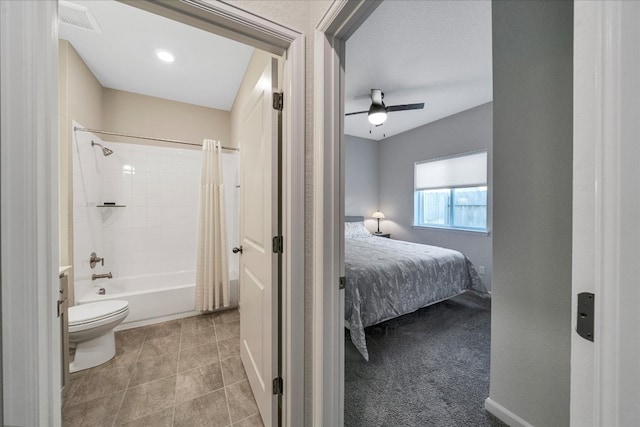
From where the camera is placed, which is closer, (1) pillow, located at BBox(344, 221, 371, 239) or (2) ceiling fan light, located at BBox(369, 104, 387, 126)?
(2) ceiling fan light, located at BBox(369, 104, 387, 126)

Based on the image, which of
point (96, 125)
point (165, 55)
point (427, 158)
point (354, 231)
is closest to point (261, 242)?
point (165, 55)

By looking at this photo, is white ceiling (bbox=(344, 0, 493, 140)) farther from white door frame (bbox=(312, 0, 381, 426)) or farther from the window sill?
the window sill

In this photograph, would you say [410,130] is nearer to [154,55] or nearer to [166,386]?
[154,55]

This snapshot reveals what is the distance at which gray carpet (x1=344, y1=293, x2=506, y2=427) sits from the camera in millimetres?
1435

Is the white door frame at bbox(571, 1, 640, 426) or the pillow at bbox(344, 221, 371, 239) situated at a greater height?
the white door frame at bbox(571, 1, 640, 426)

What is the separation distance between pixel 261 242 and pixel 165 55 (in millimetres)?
2124

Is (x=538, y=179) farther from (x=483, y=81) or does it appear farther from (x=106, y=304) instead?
(x=106, y=304)

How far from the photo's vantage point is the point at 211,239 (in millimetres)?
2676

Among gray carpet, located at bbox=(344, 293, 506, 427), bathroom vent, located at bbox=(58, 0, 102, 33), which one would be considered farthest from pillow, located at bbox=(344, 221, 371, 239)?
bathroom vent, located at bbox=(58, 0, 102, 33)

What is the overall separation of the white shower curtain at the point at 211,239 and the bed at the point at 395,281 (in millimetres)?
1453

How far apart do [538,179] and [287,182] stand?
49.1 inches

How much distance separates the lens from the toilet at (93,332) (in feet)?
5.57

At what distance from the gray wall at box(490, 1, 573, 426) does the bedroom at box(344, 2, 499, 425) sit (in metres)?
0.44

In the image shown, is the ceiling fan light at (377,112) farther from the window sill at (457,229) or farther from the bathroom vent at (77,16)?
the bathroom vent at (77,16)
